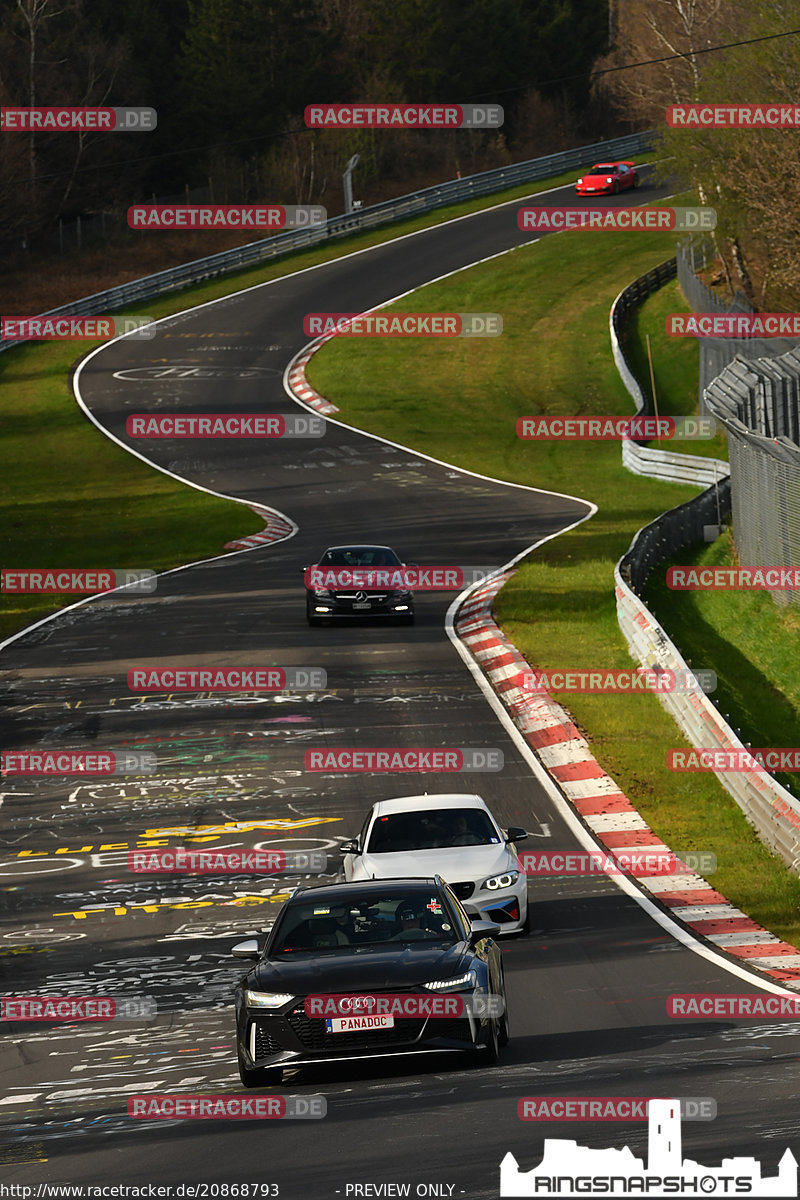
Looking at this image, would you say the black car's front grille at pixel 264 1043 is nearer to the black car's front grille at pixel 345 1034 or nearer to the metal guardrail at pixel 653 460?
the black car's front grille at pixel 345 1034

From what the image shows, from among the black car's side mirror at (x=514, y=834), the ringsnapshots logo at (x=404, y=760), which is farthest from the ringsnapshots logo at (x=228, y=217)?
the black car's side mirror at (x=514, y=834)

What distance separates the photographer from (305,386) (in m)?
61.0

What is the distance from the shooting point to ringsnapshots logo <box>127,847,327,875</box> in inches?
691

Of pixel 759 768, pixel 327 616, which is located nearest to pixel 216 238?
pixel 327 616

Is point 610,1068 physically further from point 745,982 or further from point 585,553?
point 585,553

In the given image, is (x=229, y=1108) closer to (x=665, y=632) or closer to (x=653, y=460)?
(x=665, y=632)

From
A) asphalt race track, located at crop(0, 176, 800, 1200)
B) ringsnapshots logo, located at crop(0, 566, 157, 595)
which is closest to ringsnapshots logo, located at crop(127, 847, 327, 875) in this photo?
asphalt race track, located at crop(0, 176, 800, 1200)

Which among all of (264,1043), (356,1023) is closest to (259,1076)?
(264,1043)

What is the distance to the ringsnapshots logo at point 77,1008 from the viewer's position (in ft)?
42.6

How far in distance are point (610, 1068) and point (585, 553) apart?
28.5 m

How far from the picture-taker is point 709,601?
32.0 meters

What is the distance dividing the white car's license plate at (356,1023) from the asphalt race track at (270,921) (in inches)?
14.3

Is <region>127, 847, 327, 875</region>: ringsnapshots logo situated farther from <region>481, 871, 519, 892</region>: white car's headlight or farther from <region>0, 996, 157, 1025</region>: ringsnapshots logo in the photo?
<region>0, 996, 157, 1025</region>: ringsnapshots logo

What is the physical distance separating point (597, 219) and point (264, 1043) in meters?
73.6
